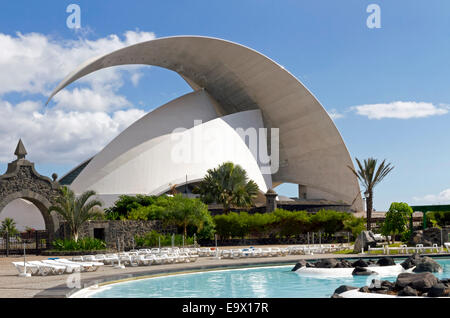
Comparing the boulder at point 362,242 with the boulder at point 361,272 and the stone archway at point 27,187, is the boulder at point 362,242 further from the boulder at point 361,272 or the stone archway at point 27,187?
the stone archway at point 27,187

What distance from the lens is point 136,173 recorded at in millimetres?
37625

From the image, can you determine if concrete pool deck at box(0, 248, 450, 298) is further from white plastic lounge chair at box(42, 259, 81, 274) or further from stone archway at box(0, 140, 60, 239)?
stone archway at box(0, 140, 60, 239)

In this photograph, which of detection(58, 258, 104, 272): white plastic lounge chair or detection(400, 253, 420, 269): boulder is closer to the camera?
detection(58, 258, 104, 272): white plastic lounge chair

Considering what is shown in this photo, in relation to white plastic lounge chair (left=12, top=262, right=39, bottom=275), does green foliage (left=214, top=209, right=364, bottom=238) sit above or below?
above

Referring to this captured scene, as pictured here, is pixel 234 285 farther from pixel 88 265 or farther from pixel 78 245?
pixel 78 245

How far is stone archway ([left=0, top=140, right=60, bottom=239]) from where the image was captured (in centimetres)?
2241

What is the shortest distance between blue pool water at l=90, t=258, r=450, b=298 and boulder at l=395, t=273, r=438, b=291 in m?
1.98

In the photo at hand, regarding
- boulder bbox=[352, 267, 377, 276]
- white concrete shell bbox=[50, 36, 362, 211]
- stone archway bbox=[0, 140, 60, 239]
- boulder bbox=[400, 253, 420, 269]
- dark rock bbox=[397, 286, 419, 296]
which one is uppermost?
white concrete shell bbox=[50, 36, 362, 211]

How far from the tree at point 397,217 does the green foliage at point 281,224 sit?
12.0ft

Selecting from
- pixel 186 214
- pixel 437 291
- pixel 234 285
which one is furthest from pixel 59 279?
pixel 186 214

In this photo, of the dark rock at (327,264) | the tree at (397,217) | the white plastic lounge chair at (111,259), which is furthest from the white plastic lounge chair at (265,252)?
the tree at (397,217)

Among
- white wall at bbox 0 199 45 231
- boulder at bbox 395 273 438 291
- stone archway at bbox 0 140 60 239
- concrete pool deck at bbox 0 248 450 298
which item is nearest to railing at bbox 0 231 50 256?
stone archway at bbox 0 140 60 239

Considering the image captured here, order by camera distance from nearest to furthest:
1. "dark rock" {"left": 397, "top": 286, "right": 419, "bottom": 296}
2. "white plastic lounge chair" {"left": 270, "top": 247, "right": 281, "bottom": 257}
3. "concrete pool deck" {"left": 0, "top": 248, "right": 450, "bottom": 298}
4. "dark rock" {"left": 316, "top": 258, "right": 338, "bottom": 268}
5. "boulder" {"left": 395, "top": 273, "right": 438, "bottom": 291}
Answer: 1. "dark rock" {"left": 397, "top": 286, "right": 419, "bottom": 296}
2. "boulder" {"left": 395, "top": 273, "right": 438, "bottom": 291}
3. "concrete pool deck" {"left": 0, "top": 248, "right": 450, "bottom": 298}
4. "dark rock" {"left": 316, "top": 258, "right": 338, "bottom": 268}
5. "white plastic lounge chair" {"left": 270, "top": 247, "right": 281, "bottom": 257}
